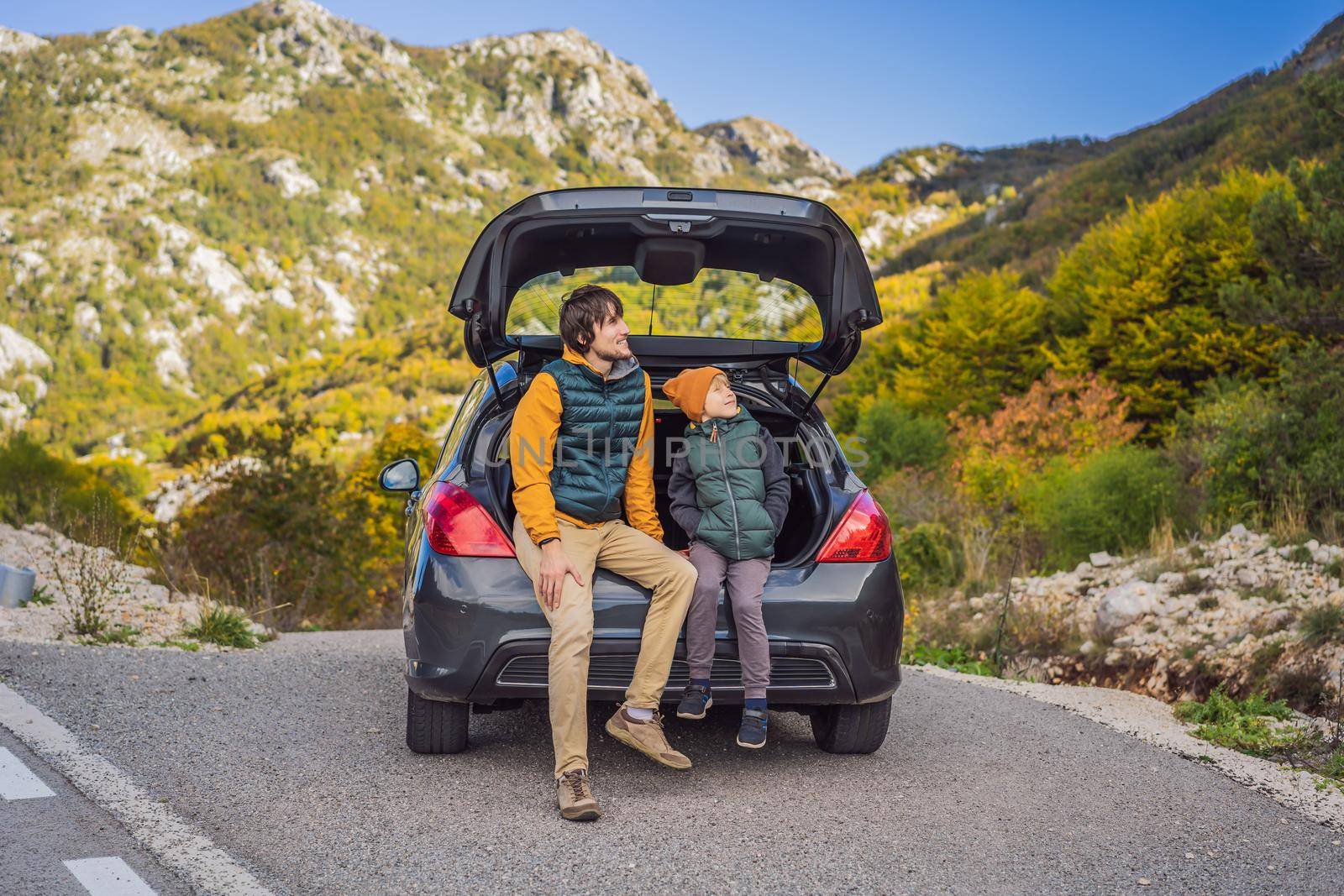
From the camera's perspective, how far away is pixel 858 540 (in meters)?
4.13

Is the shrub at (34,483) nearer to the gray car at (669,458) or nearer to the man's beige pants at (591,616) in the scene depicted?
the gray car at (669,458)

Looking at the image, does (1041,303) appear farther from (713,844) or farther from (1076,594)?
(713,844)

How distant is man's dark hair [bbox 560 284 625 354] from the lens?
4.00 meters

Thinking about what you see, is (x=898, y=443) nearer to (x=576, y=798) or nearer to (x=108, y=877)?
(x=576, y=798)

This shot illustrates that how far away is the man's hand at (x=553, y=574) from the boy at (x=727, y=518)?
491 mm

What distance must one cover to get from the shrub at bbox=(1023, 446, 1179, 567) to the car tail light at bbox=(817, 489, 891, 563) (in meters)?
8.58

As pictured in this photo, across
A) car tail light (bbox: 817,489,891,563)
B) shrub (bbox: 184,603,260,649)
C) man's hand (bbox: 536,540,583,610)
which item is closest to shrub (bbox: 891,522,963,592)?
shrub (bbox: 184,603,260,649)

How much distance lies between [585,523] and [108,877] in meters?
1.89

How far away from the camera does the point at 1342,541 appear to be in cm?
854

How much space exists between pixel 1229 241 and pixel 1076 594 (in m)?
16.3

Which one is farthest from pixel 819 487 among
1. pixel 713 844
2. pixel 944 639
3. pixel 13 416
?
pixel 13 416

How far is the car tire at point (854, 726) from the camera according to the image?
4488 millimetres

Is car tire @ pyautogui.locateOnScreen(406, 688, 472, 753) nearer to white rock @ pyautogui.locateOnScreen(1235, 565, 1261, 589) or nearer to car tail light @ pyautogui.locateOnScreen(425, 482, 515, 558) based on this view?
car tail light @ pyautogui.locateOnScreen(425, 482, 515, 558)

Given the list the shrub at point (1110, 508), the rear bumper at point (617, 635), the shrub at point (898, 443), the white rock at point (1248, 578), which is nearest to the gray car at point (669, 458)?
the rear bumper at point (617, 635)
